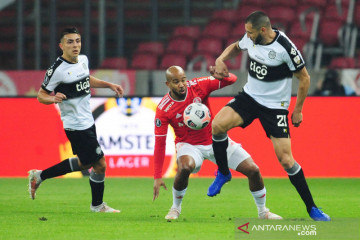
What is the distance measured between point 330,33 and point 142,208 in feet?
29.1

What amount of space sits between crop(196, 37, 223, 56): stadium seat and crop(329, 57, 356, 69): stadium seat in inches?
90.5

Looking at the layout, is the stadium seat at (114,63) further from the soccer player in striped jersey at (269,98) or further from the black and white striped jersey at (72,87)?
the soccer player in striped jersey at (269,98)

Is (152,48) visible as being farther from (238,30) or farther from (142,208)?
(142,208)

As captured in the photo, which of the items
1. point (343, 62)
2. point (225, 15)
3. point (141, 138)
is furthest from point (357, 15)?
point (141, 138)

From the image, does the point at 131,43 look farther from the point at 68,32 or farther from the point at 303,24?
the point at 68,32

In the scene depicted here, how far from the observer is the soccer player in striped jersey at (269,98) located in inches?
299

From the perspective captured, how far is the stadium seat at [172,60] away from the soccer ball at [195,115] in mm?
8559

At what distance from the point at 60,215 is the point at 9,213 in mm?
586

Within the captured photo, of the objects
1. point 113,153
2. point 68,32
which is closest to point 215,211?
point 68,32

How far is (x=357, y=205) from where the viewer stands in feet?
30.2

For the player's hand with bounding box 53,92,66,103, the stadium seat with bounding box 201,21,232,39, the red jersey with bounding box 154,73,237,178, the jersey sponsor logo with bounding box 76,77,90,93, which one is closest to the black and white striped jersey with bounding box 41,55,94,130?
the jersey sponsor logo with bounding box 76,77,90,93

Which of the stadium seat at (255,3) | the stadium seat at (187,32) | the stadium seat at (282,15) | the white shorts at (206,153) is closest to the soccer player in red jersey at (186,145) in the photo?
the white shorts at (206,153)

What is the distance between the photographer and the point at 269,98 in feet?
25.7

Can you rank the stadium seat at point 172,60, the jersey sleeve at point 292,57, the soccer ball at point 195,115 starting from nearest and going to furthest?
the jersey sleeve at point 292,57, the soccer ball at point 195,115, the stadium seat at point 172,60
